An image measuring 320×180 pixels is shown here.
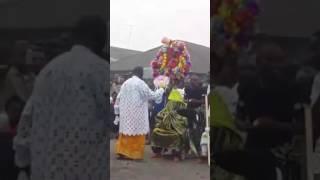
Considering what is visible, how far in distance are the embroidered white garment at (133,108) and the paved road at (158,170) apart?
44 cm

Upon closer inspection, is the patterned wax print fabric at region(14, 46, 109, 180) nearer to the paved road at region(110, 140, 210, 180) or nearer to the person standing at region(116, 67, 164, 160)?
the paved road at region(110, 140, 210, 180)

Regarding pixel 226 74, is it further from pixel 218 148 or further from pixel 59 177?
pixel 59 177

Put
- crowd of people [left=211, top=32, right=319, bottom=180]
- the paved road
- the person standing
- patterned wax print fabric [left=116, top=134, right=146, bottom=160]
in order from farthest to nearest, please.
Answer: patterned wax print fabric [left=116, top=134, right=146, bottom=160]
the person standing
the paved road
crowd of people [left=211, top=32, right=319, bottom=180]

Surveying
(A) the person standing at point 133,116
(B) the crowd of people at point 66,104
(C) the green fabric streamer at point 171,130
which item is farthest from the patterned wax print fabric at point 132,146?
(B) the crowd of people at point 66,104

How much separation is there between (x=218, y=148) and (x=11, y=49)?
3.37ft

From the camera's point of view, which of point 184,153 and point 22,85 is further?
point 184,153

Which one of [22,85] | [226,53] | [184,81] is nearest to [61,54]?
[22,85]

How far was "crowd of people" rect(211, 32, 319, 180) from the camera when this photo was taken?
7.36ft

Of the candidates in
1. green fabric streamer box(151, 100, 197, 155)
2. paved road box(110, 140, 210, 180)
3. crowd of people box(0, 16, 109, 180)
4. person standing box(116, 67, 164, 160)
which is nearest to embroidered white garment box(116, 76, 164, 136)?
person standing box(116, 67, 164, 160)

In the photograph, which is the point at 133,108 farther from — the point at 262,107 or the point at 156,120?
the point at 262,107

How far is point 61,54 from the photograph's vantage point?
2287 mm

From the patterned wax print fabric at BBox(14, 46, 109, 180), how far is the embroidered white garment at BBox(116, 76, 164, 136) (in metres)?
4.41

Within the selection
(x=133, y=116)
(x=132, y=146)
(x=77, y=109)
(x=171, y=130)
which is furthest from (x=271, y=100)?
(x=132, y=146)

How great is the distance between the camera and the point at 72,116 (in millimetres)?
2271
